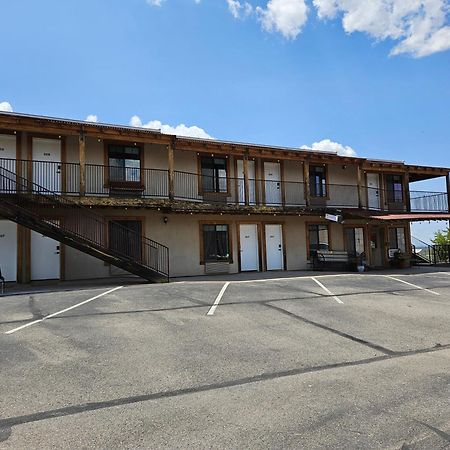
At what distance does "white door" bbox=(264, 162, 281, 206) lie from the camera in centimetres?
1848

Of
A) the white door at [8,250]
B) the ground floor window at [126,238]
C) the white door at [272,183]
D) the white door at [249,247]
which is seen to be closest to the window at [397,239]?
the white door at [272,183]

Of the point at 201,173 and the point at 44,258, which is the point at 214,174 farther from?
the point at 44,258

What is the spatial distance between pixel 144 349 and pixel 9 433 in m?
2.59

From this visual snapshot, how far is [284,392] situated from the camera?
418cm

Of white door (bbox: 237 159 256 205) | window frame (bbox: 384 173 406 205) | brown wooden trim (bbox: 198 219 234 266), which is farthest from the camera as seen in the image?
window frame (bbox: 384 173 406 205)

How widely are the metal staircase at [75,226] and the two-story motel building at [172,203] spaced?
0.04m

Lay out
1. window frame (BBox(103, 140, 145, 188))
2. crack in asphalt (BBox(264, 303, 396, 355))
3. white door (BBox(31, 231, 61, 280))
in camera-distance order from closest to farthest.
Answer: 1. crack in asphalt (BBox(264, 303, 396, 355))
2. white door (BBox(31, 231, 61, 280))
3. window frame (BBox(103, 140, 145, 188))

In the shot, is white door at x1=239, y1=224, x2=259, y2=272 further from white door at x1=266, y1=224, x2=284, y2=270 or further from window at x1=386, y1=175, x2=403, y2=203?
window at x1=386, y1=175, x2=403, y2=203

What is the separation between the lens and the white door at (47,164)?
14.1m

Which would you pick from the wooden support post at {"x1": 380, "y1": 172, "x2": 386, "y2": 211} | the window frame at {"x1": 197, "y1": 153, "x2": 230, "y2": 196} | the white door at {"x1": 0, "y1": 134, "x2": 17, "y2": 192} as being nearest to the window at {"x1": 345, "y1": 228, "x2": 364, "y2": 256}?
the wooden support post at {"x1": 380, "y1": 172, "x2": 386, "y2": 211}

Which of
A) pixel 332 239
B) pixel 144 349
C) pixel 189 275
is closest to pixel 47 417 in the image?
pixel 144 349

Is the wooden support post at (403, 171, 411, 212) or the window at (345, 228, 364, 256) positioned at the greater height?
the wooden support post at (403, 171, 411, 212)

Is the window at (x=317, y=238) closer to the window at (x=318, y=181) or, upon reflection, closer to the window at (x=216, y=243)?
the window at (x=318, y=181)

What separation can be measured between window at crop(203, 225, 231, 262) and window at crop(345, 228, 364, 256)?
6.89 meters
